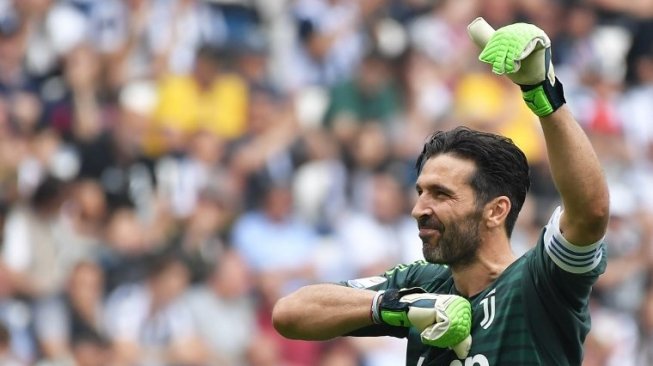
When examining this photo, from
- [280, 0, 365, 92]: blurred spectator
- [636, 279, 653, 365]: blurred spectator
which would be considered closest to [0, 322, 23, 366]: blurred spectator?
[280, 0, 365, 92]: blurred spectator

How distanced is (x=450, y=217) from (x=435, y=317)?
44 cm

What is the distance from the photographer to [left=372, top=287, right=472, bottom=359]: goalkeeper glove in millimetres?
4438

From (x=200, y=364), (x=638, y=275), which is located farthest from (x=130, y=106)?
(x=638, y=275)

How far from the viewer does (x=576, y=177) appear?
4.19 m

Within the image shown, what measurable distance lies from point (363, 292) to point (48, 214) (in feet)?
19.5

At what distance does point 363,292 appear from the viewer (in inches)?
192

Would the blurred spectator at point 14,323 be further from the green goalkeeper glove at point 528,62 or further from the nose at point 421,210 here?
the green goalkeeper glove at point 528,62

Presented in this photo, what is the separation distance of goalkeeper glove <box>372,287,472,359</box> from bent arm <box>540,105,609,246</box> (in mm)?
→ 474

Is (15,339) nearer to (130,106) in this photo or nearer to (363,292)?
(130,106)

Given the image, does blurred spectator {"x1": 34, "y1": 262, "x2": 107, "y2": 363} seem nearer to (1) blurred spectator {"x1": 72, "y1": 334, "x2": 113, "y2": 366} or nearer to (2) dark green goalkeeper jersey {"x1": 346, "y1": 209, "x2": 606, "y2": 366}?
(1) blurred spectator {"x1": 72, "y1": 334, "x2": 113, "y2": 366}

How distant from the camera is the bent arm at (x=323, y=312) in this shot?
4820mm

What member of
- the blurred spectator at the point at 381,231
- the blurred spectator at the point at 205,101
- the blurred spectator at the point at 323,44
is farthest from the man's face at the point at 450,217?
the blurred spectator at the point at 323,44

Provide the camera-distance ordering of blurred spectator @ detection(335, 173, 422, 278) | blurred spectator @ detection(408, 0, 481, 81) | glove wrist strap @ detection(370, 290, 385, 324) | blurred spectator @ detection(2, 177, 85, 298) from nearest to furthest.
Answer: glove wrist strap @ detection(370, 290, 385, 324) < blurred spectator @ detection(2, 177, 85, 298) < blurred spectator @ detection(335, 173, 422, 278) < blurred spectator @ detection(408, 0, 481, 81)

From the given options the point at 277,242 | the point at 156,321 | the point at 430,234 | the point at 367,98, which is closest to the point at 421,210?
the point at 430,234
